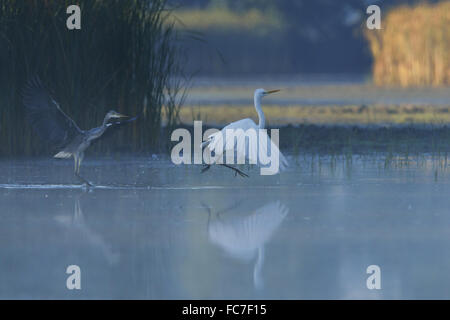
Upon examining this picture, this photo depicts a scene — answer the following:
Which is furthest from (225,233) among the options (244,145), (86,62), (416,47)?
(416,47)

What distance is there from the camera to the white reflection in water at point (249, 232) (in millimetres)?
5488

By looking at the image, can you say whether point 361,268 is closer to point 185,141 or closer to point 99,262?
point 99,262

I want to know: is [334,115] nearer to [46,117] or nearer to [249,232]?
[46,117]

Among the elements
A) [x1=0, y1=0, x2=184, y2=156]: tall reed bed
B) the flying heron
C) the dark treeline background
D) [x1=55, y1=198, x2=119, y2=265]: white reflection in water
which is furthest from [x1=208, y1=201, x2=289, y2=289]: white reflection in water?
the dark treeline background

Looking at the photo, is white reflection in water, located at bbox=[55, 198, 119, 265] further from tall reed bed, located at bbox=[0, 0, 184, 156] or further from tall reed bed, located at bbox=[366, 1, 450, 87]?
tall reed bed, located at bbox=[366, 1, 450, 87]

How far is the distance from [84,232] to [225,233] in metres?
0.80

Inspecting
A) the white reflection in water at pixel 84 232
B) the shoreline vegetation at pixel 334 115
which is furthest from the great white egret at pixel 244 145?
the shoreline vegetation at pixel 334 115

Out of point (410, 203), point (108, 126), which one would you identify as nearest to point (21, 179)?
point (108, 126)

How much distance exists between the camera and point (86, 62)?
34.0 feet

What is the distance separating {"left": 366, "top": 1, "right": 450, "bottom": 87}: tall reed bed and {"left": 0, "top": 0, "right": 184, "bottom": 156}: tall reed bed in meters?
13.4

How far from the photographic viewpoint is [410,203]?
7.34m

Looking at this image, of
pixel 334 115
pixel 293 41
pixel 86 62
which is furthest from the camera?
pixel 293 41

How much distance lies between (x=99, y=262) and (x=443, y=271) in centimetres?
166

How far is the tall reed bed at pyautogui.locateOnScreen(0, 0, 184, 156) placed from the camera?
33.6 feet
